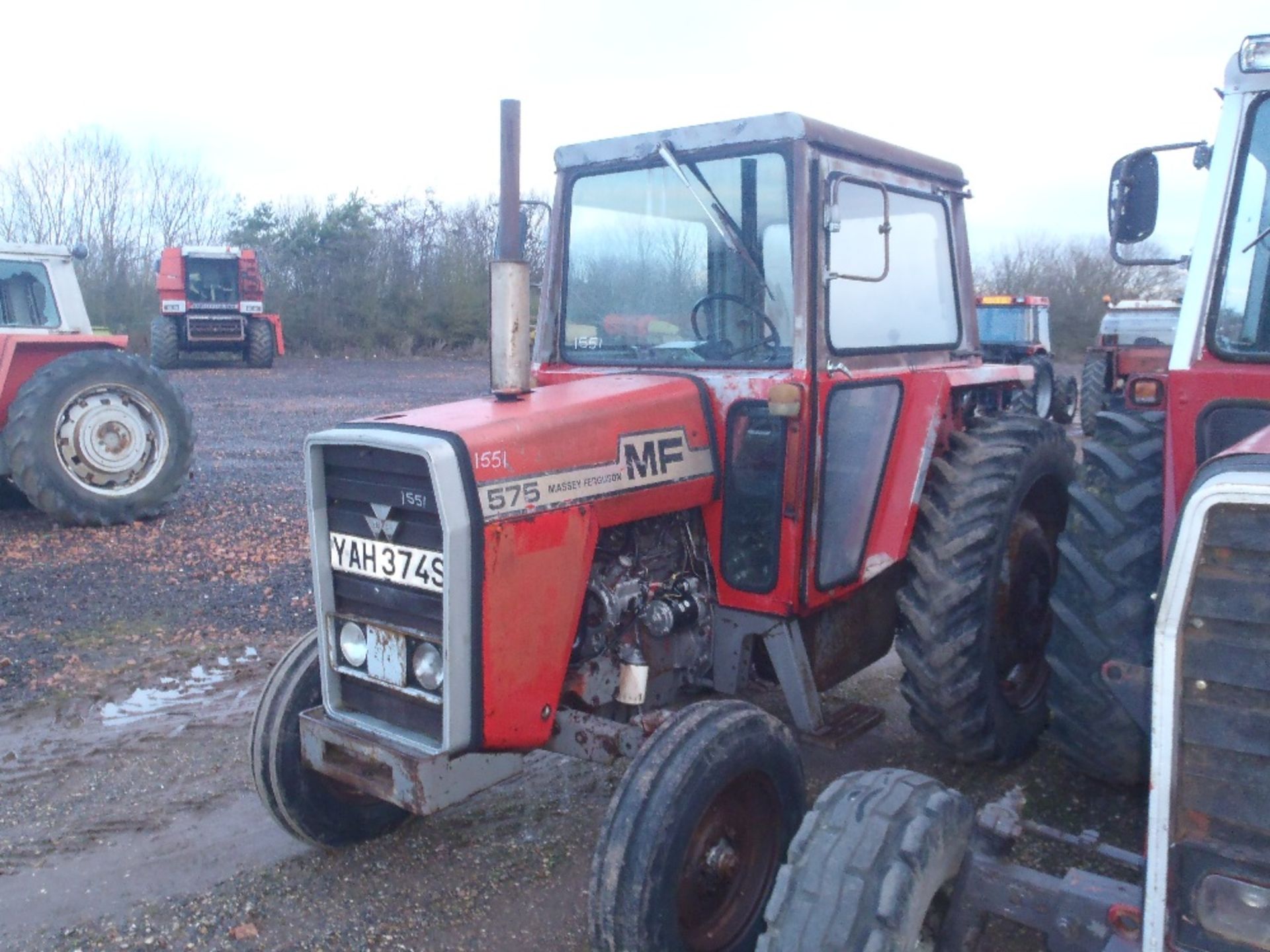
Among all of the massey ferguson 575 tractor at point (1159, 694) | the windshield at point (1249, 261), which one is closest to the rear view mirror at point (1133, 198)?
the massey ferguson 575 tractor at point (1159, 694)

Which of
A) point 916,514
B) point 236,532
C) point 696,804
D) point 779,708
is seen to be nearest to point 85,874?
point 696,804

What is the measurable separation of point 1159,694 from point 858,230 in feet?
8.06

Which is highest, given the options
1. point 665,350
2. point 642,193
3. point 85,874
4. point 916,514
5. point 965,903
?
point 642,193

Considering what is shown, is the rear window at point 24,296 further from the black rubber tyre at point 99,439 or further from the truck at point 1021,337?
the truck at point 1021,337

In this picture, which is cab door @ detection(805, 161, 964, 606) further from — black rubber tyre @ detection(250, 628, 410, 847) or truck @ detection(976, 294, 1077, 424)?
truck @ detection(976, 294, 1077, 424)

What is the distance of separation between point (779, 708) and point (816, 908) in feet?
8.63

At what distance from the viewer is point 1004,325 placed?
713 inches

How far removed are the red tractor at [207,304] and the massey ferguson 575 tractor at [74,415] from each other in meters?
15.7

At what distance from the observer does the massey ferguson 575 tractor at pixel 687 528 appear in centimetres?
288

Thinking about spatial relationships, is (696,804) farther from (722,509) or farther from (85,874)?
(85,874)

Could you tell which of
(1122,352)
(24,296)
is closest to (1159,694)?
(24,296)

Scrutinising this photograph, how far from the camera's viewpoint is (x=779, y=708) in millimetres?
4723

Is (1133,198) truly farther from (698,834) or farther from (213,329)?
(213,329)

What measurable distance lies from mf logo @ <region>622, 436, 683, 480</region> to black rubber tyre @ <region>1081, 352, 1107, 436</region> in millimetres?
Result: 12140
